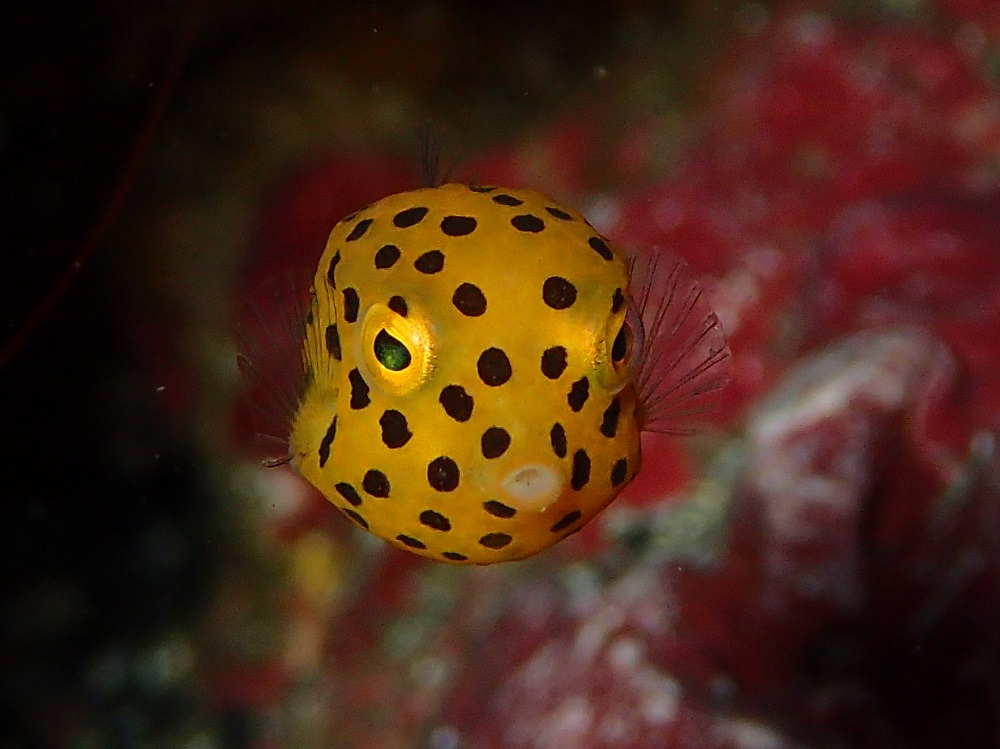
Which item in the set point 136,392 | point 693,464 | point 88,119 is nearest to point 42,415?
point 136,392

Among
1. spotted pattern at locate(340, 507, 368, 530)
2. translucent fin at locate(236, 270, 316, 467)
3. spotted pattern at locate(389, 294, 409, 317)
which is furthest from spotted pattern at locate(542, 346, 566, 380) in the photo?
translucent fin at locate(236, 270, 316, 467)

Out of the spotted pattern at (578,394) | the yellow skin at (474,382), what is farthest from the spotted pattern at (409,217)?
the spotted pattern at (578,394)

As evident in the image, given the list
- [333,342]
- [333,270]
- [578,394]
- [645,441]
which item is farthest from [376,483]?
[645,441]

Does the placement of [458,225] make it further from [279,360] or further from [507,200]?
[279,360]

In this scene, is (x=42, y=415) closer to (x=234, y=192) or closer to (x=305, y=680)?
(x=234, y=192)

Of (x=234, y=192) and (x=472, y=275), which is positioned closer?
(x=472, y=275)

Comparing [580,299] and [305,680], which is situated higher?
[580,299]

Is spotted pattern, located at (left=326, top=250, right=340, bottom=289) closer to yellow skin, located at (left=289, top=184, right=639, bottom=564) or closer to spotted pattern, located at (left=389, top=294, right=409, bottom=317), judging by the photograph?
yellow skin, located at (left=289, top=184, right=639, bottom=564)
